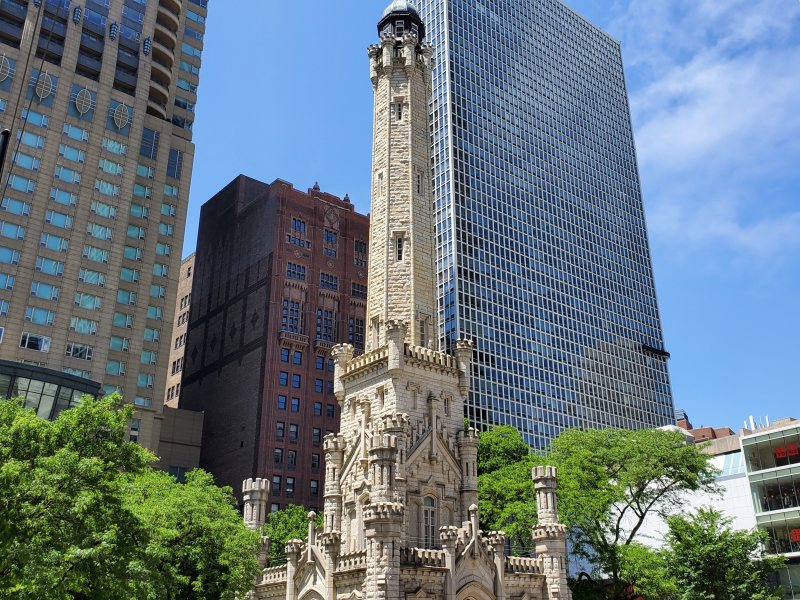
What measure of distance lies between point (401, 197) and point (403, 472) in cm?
1807

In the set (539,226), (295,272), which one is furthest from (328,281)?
(539,226)

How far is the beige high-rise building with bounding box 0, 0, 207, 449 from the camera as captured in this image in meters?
84.2

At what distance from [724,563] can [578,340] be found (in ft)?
305

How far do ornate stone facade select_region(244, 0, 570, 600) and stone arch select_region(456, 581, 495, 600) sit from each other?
50 mm

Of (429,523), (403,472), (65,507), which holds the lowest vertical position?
(65,507)

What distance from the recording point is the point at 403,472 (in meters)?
41.3

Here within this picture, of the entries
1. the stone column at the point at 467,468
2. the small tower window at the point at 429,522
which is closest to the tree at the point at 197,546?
the small tower window at the point at 429,522

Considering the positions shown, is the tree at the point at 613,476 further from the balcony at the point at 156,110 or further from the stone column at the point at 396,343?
the balcony at the point at 156,110

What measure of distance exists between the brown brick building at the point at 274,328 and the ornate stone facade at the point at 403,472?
188 ft

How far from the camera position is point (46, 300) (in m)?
84.4

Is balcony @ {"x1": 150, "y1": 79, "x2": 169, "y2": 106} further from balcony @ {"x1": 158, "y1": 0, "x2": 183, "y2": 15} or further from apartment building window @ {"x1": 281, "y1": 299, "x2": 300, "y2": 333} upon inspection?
apartment building window @ {"x1": 281, "y1": 299, "x2": 300, "y2": 333}

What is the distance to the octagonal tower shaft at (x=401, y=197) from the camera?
46969mm

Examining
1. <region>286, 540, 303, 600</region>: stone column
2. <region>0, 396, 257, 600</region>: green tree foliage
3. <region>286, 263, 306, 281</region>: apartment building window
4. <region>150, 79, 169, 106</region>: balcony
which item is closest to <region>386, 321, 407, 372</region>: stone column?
<region>286, 540, 303, 600</region>: stone column

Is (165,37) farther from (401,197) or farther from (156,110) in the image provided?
(401,197)
